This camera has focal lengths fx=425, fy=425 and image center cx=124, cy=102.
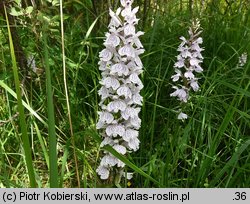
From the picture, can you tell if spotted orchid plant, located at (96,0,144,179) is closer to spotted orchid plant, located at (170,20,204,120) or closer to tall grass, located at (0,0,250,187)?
tall grass, located at (0,0,250,187)

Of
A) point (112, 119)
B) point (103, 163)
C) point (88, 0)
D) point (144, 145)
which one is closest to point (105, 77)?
point (112, 119)

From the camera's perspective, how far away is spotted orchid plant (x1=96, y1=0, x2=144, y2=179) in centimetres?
201

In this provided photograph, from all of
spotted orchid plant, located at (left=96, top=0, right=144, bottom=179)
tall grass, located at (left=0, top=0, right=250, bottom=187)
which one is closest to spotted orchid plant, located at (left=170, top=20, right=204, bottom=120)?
tall grass, located at (left=0, top=0, right=250, bottom=187)

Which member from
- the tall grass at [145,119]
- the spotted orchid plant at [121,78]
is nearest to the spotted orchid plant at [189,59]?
the tall grass at [145,119]

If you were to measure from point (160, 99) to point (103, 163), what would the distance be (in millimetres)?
1141

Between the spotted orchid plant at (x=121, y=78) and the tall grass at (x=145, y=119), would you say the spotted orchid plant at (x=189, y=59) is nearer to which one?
the tall grass at (x=145, y=119)

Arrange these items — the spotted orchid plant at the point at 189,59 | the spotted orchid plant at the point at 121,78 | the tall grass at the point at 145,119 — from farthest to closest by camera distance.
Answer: the spotted orchid plant at the point at 189,59
the tall grass at the point at 145,119
the spotted orchid plant at the point at 121,78

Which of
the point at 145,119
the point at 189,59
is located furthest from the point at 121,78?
the point at 189,59

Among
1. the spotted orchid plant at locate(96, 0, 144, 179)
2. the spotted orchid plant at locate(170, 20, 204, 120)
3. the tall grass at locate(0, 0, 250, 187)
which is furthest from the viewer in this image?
the spotted orchid plant at locate(170, 20, 204, 120)

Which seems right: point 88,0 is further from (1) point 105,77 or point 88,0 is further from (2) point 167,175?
(2) point 167,175

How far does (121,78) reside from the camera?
6.78 feet

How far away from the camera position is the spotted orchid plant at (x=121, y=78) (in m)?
2.01

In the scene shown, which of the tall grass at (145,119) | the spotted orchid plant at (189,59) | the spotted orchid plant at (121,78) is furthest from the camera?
the spotted orchid plant at (189,59)
